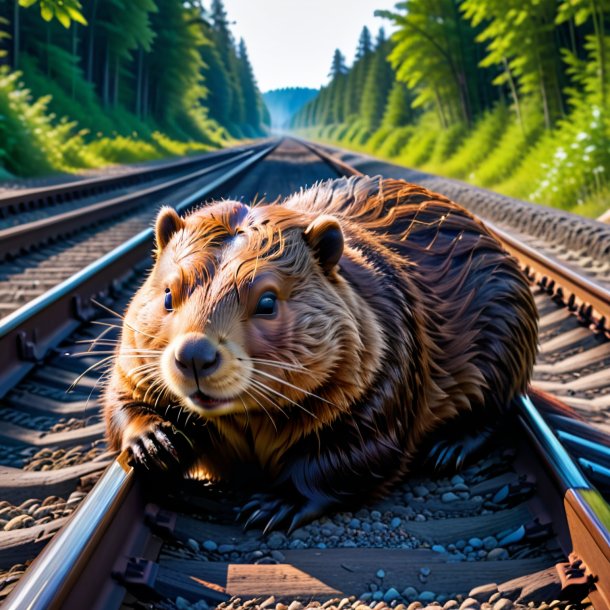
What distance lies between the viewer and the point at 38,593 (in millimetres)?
1718

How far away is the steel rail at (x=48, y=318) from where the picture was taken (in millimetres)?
3873

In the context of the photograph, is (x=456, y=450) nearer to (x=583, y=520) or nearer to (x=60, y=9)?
(x=583, y=520)

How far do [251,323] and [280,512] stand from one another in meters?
0.69

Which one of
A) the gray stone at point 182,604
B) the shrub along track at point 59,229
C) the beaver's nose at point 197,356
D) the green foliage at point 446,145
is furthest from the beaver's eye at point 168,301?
the green foliage at point 446,145

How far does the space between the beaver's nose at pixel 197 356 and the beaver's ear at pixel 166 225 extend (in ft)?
2.34

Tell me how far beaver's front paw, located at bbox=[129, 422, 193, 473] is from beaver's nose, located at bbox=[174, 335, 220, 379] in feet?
1.50

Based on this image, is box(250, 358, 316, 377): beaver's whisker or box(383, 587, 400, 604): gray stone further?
box(250, 358, 316, 377): beaver's whisker

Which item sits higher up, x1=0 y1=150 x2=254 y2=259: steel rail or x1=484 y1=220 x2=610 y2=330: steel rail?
x1=484 y1=220 x2=610 y2=330: steel rail

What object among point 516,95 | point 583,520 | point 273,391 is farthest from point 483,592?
point 516,95

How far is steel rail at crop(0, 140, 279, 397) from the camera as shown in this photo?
387 centimetres

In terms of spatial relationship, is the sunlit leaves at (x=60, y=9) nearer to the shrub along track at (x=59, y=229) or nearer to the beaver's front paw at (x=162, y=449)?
the shrub along track at (x=59, y=229)

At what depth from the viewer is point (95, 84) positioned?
3706 centimetres

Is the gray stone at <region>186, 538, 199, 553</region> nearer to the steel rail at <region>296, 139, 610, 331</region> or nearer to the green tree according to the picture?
the steel rail at <region>296, 139, 610, 331</region>

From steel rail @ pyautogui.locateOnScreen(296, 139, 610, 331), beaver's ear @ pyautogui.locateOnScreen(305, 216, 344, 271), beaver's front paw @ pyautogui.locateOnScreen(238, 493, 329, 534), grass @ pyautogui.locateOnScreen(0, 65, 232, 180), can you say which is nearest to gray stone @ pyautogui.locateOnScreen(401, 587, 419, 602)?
beaver's front paw @ pyautogui.locateOnScreen(238, 493, 329, 534)
